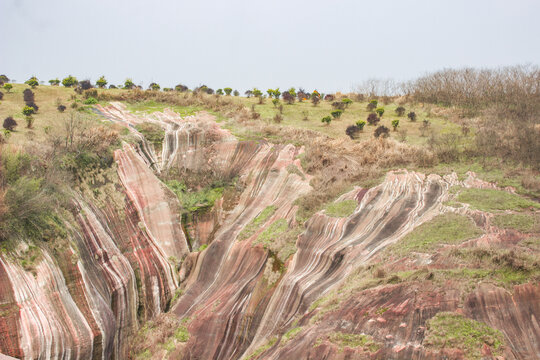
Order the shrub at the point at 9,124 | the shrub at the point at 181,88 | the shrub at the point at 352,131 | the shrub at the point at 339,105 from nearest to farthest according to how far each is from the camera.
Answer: the shrub at the point at 9,124 → the shrub at the point at 352,131 → the shrub at the point at 339,105 → the shrub at the point at 181,88

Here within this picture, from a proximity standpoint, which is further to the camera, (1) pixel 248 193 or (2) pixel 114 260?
(1) pixel 248 193

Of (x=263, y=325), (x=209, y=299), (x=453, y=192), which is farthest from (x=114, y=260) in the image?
(x=453, y=192)

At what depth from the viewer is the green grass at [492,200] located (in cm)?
1216

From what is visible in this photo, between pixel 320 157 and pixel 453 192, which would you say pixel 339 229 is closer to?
pixel 453 192

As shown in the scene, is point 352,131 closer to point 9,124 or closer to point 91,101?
point 91,101

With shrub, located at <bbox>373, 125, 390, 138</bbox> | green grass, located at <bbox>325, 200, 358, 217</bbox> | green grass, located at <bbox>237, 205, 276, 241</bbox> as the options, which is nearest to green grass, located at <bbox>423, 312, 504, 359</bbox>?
green grass, located at <bbox>325, 200, 358, 217</bbox>

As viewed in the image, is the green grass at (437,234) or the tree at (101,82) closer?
the green grass at (437,234)

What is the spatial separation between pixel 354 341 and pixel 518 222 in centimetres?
752

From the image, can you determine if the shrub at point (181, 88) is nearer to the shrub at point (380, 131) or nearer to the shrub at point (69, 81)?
the shrub at point (69, 81)

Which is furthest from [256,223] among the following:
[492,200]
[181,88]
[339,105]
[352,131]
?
[181,88]

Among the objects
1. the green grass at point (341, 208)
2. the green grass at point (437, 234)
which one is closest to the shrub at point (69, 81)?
the green grass at point (341, 208)

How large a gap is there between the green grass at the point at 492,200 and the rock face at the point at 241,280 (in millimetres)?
832

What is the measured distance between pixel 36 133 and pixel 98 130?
3.86 metres

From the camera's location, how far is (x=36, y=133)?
18438mm
